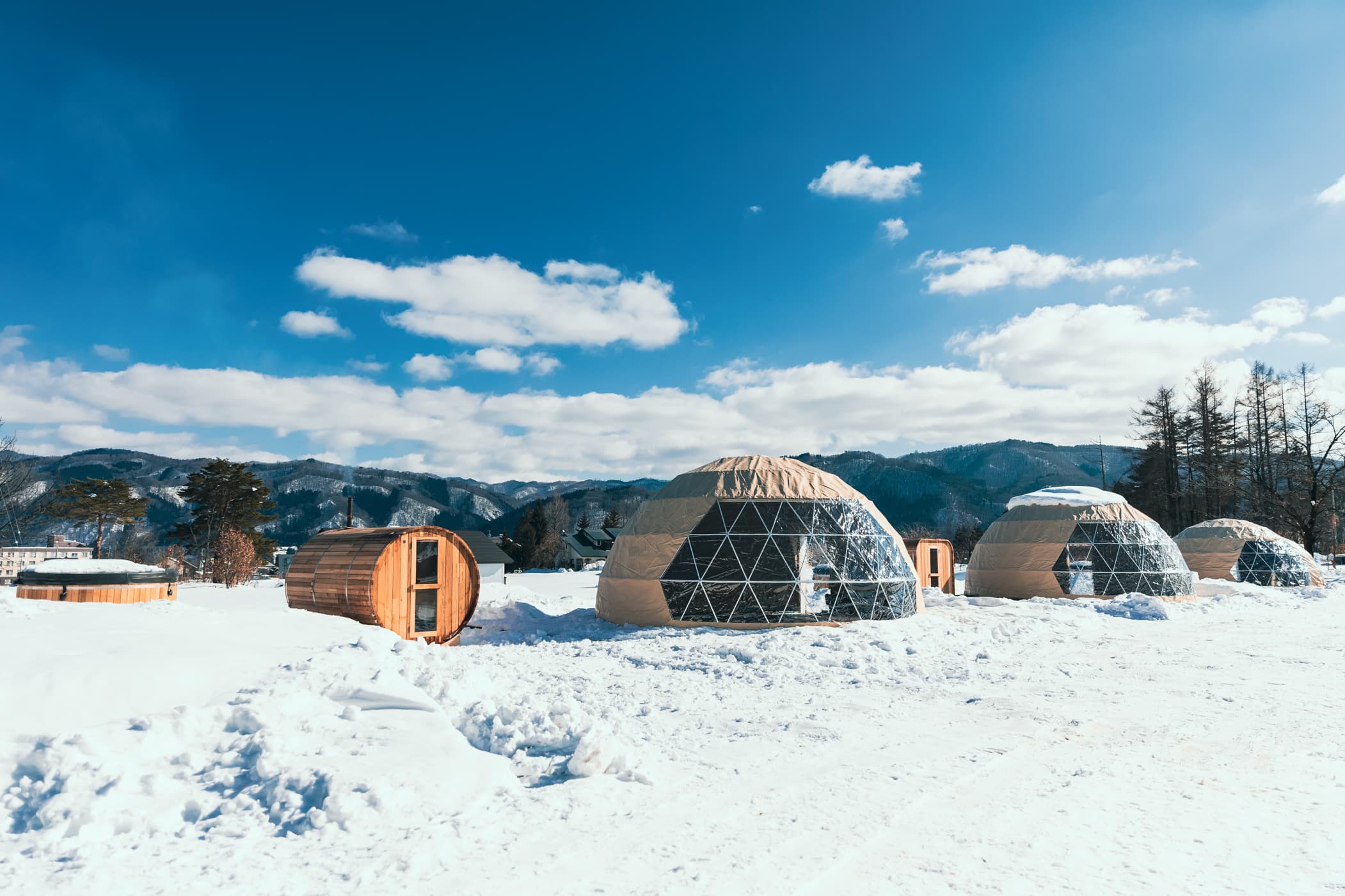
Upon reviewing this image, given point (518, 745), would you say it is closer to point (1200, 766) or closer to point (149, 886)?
point (149, 886)

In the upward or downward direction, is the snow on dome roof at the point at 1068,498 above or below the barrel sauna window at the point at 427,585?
above

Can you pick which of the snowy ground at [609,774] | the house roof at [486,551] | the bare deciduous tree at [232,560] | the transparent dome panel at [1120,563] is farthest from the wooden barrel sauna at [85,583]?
the house roof at [486,551]

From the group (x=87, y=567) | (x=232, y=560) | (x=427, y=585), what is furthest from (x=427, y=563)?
(x=232, y=560)

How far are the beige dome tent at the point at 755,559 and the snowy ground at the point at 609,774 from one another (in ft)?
12.1

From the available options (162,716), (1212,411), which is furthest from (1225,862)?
(1212,411)

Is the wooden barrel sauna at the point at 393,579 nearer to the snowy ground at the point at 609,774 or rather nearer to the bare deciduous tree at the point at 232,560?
the snowy ground at the point at 609,774

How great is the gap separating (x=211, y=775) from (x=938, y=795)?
4.22 metres

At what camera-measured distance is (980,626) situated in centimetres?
1148

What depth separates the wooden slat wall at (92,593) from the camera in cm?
895

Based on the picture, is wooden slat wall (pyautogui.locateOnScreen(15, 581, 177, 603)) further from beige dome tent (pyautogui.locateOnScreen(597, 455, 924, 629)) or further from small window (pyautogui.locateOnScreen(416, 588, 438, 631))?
beige dome tent (pyautogui.locateOnScreen(597, 455, 924, 629))

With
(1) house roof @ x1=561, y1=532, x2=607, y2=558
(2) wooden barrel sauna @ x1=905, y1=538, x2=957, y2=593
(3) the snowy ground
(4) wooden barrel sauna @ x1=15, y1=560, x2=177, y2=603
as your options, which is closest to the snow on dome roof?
(2) wooden barrel sauna @ x1=905, y1=538, x2=957, y2=593

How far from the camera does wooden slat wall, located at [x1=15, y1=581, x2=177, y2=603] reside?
8953mm

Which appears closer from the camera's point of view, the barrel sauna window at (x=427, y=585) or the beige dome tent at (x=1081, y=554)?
the barrel sauna window at (x=427, y=585)

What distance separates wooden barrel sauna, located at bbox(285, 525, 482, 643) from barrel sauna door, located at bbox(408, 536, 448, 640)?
0.01 meters
